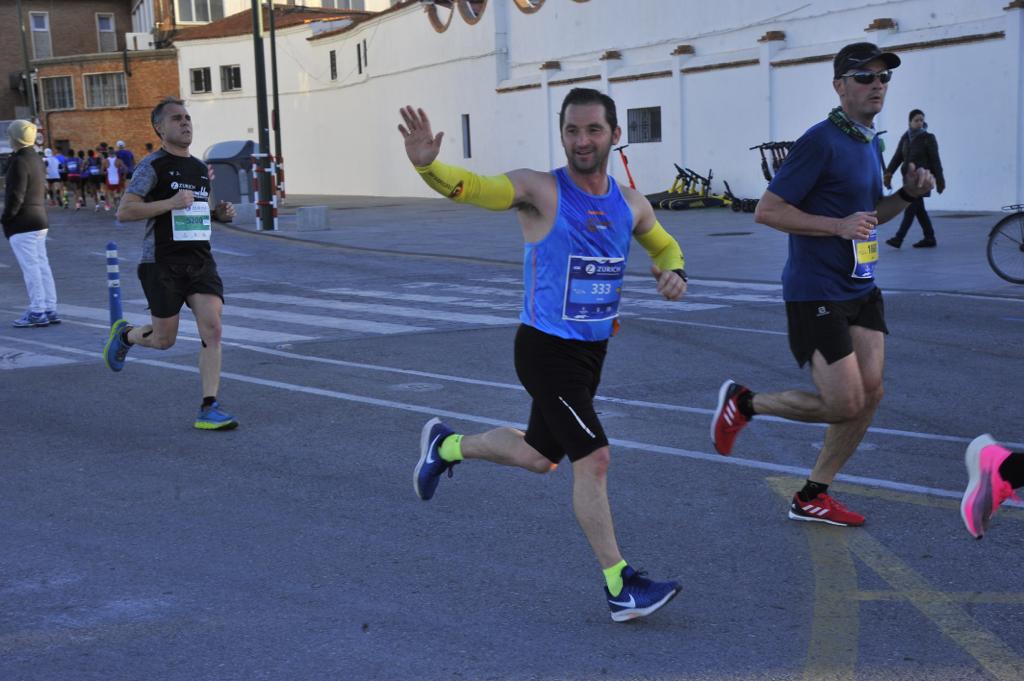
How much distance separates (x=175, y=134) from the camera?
7.69m

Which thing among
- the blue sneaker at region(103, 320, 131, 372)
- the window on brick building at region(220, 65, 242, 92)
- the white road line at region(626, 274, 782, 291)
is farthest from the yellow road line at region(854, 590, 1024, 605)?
the window on brick building at region(220, 65, 242, 92)

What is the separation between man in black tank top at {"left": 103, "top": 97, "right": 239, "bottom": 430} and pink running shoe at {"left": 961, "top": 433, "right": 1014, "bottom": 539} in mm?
4585

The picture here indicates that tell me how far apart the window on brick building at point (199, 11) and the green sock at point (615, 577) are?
218 feet

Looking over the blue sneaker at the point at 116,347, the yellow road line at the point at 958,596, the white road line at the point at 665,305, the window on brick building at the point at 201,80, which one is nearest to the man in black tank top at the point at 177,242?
the blue sneaker at the point at 116,347

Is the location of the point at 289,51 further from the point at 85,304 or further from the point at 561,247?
the point at 561,247

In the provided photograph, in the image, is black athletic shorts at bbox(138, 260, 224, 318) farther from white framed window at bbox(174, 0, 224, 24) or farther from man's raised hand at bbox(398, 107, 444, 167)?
white framed window at bbox(174, 0, 224, 24)

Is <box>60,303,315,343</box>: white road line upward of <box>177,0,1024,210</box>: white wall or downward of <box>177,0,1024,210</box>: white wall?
downward

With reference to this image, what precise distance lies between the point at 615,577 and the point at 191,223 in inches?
177

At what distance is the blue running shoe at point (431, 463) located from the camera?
5.35m

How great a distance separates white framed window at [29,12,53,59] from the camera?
70.2 metres

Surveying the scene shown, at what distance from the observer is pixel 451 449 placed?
5.27m

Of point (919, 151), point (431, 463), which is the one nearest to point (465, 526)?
point (431, 463)

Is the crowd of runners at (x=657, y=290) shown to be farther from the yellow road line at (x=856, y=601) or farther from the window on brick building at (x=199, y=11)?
the window on brick building at (x=199, y=11)

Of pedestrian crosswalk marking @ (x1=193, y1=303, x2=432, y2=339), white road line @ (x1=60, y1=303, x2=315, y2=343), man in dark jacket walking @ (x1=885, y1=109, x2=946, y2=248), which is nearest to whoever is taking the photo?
white road line @ (x1=60, y1=303, x2=315, y2=343)
